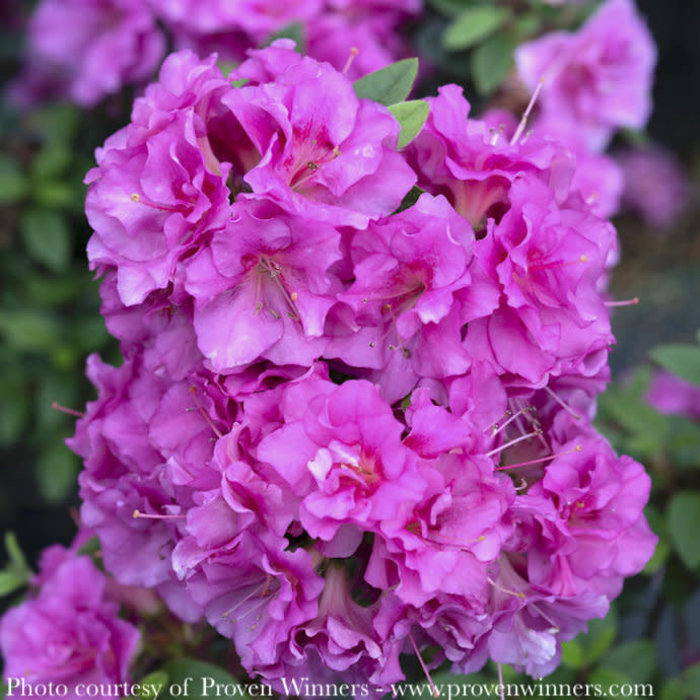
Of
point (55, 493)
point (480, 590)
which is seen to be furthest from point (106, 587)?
point (55, 493)

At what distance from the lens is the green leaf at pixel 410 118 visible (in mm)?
911

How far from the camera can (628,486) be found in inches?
38.2

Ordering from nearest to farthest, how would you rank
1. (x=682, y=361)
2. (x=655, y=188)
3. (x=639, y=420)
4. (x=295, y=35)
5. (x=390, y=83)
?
(x=390, y=83), (x=295, y=35), (x=682, y=361), (x=639, y=420), (x=655, y=188)

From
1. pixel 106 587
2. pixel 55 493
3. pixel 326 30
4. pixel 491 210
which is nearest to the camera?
pixel 491 210

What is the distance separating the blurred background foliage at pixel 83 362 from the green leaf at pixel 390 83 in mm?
575

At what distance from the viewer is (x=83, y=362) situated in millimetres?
1904

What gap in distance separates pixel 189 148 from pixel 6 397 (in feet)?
4.21

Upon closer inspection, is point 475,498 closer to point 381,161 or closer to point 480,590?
point 480,590

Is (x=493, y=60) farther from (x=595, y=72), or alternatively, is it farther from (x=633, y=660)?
(x=633, y=660)

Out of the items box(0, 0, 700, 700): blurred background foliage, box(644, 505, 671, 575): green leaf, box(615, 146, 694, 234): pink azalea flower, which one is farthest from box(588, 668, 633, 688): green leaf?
box(615, 146, 694, 234): pink azalea flower

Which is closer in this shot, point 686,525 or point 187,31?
point 686,525

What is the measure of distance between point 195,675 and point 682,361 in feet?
2.60

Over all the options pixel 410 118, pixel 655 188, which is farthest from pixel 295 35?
pixel 655 188

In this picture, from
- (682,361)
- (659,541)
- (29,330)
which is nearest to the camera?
(682,361)
